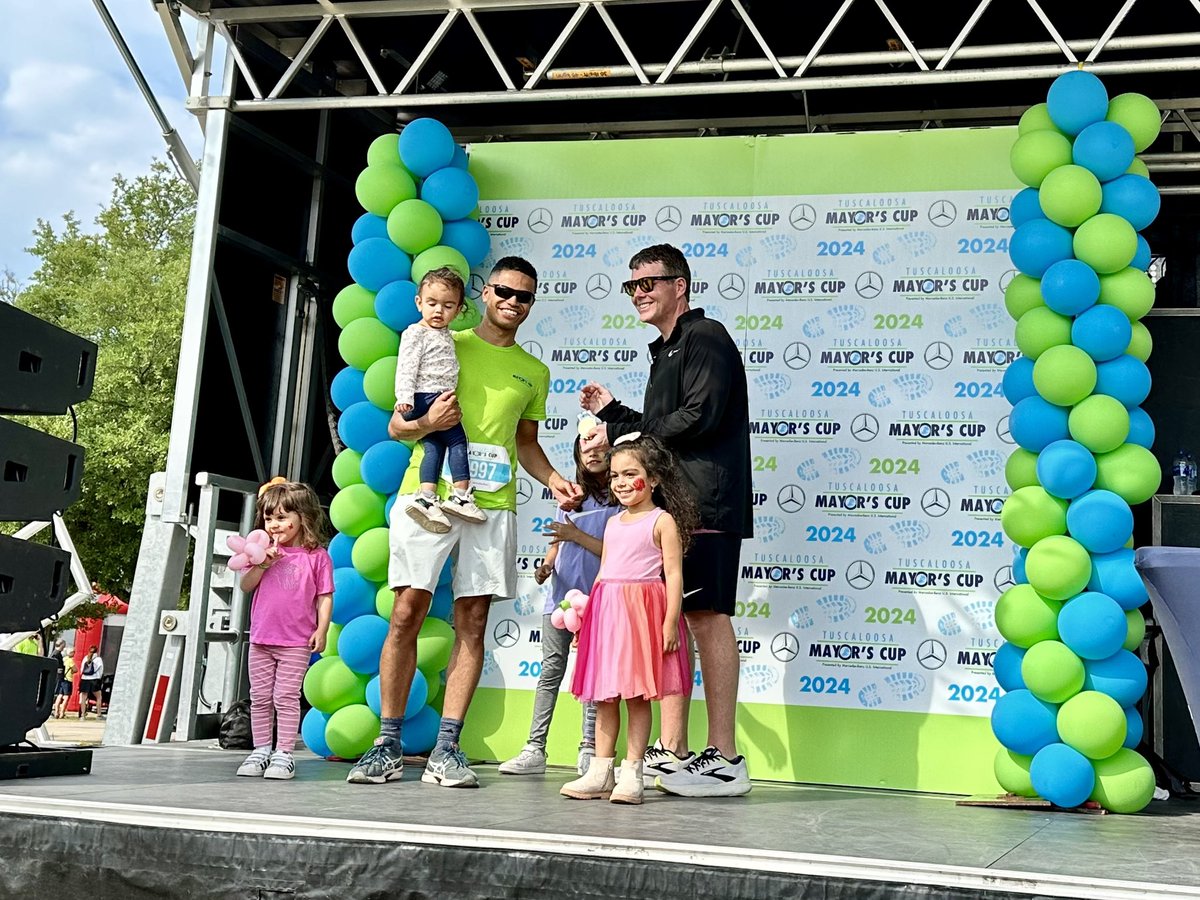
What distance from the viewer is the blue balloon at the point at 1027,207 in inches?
219

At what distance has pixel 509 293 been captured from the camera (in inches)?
199

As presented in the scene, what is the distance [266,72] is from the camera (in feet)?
24.9

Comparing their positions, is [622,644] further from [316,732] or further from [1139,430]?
[1139,430]

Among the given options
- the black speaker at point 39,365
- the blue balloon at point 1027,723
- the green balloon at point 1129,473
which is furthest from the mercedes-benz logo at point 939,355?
the black speaker at point 39,365

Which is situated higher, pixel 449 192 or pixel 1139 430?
pixel 449 192

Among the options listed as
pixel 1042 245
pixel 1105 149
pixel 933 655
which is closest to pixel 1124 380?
pixel 1042 245

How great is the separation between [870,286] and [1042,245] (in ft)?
3.20

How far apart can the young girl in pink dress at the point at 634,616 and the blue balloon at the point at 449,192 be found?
2.00 m

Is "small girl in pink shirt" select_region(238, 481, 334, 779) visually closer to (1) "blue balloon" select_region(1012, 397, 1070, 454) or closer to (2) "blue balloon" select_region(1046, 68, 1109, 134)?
(1) "blue balloon" select_region(1012, 397, 1070, 454)

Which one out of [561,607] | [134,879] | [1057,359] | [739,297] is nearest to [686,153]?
[739,297]

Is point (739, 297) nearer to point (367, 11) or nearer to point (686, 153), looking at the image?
point (686, 153)

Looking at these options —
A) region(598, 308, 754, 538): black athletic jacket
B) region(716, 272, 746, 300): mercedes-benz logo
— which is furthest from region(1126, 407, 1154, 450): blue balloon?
region(716, 272, 746, 300): mercedes-benz logo

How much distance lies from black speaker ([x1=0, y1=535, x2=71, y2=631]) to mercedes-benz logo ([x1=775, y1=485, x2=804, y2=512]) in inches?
122

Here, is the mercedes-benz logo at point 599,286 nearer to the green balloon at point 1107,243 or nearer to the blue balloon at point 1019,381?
the blue balloon at point 1019,381
